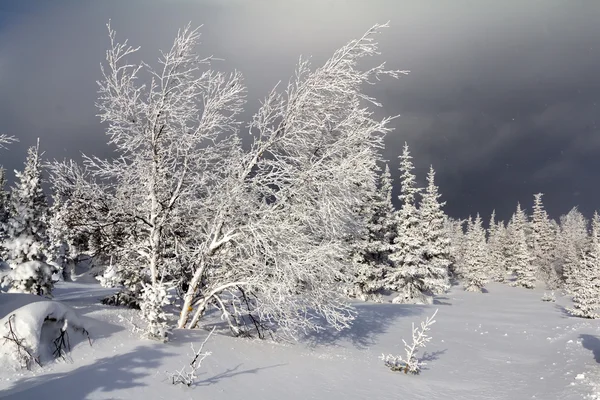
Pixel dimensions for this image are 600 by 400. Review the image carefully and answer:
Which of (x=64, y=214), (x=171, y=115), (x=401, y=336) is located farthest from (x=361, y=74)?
(x=401, y=336)

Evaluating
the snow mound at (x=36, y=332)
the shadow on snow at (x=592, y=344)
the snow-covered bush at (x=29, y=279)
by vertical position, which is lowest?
the shadow on snow at (x=592, y=344)

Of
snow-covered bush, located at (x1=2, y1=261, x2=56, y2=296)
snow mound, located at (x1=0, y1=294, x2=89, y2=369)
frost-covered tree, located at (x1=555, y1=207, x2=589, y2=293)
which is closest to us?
snow mound, located at (x1=0, y1=294, x2=89, y2=369)

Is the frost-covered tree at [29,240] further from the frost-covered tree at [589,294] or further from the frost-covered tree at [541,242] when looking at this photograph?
the frost-covered tree at [541,242]

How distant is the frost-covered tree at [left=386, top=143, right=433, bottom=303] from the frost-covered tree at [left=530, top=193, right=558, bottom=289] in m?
40.1

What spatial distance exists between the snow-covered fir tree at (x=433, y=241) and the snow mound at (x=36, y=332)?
27.8m

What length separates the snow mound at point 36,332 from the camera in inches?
233

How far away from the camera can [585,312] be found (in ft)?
88.3

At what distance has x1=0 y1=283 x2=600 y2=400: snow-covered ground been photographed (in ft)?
20.0

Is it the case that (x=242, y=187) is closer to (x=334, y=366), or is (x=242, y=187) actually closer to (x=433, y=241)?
(x=334, y=366)

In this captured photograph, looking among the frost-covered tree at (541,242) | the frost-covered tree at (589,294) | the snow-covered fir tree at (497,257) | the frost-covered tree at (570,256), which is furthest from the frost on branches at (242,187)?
the frost-covered tree at (541,242)

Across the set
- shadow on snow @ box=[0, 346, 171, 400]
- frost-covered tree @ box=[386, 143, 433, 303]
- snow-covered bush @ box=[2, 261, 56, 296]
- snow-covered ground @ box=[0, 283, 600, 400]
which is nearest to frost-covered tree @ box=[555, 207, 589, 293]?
frost-covered tree @ box=[386, 143, 433, 303]

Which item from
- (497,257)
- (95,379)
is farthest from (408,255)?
(497,257)

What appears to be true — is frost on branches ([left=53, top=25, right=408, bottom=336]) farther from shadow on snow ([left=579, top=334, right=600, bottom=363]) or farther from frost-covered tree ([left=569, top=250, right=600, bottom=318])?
frost-covered tree ([left=569, top=250, right=600, bottom=318])

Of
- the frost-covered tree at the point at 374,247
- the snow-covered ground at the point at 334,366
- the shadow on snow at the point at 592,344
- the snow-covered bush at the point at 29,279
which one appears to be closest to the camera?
the snow-covered ground at the point at 334,366
